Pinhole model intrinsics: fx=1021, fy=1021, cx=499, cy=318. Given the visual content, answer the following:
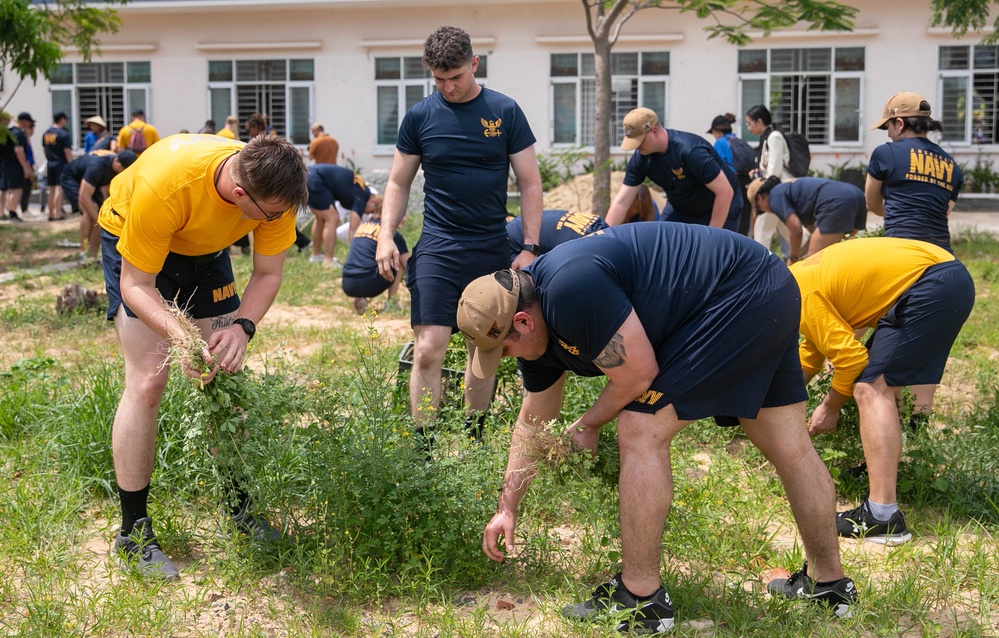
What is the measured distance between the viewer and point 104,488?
455 centimetres

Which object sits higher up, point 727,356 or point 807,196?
point 807,196

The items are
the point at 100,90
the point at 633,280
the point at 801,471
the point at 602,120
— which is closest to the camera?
the point at 633,280

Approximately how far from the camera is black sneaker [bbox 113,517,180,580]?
12.3 feet

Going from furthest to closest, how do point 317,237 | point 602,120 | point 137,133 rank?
point 137,133, point 317,237, point 602,120

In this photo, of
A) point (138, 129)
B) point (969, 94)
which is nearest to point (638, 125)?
point (138, 129)

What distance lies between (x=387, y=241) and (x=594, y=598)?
2395 mm

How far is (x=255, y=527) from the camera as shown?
3.93 metres

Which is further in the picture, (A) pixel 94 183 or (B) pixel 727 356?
(A) pixel 94 183

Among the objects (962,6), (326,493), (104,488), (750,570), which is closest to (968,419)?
(750,570)

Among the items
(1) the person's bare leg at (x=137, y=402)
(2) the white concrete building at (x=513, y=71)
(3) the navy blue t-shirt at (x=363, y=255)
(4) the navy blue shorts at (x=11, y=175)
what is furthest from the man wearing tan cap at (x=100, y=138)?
(1) the person's bare leg at (x=137, y=402)

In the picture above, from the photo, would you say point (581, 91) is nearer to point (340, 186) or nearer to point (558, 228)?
point (340, 186)

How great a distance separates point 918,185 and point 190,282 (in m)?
4.31

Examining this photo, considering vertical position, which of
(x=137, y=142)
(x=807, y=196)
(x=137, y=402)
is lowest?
(x=137, y=402)

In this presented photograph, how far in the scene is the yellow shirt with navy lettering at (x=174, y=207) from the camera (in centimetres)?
361
